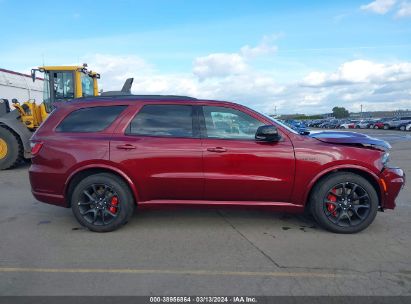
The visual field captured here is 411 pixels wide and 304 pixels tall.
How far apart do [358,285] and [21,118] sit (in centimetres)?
1086

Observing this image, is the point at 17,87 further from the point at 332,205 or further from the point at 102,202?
the point at 332,205

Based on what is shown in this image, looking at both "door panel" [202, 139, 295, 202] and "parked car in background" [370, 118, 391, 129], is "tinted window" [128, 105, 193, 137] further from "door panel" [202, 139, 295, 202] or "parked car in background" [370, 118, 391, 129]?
"parked car in background" [370, 118, 391, 129]

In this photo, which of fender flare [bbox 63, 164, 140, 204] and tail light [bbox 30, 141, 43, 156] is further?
tail light [bbox 30, 141, 43, 156]

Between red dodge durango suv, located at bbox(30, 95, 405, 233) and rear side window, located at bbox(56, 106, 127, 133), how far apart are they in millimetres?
16

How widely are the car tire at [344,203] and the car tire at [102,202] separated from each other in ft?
7.88

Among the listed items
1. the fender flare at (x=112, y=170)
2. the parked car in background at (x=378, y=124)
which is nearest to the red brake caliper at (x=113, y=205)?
the fender flare at (x=112, y=170)

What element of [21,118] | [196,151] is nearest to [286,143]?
[196,151]

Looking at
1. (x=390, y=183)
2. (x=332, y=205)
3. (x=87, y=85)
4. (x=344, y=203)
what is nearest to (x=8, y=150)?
(x=87, y=85)

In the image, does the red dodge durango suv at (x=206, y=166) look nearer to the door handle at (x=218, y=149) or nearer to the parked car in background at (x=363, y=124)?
the door handle at (x=218, y=149)

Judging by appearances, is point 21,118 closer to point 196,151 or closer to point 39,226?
point 39,226

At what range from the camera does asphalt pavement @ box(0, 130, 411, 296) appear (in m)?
3.60

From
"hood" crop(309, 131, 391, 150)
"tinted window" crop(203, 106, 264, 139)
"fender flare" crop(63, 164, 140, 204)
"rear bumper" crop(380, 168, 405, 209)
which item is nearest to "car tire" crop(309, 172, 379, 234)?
"rear bumper" crop(380, 168, 405, 209)

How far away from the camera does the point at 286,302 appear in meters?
3.33

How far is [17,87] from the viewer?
74.9ft
